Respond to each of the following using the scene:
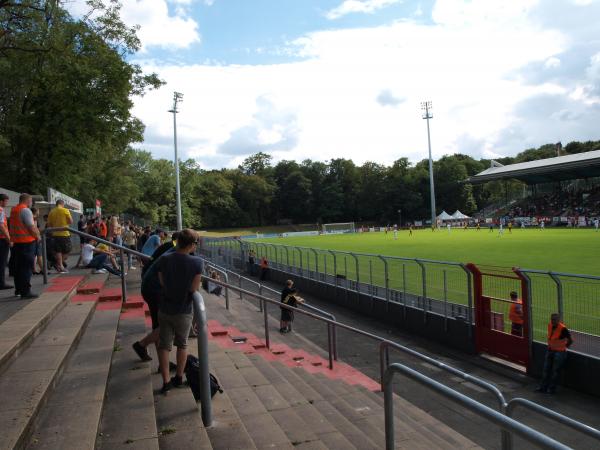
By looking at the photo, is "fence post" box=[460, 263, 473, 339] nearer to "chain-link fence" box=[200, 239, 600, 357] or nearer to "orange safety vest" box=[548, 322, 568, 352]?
"chain-link fence" box=[200, 239, 600, 357]

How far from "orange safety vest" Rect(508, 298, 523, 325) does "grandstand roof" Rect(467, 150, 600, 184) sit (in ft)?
177

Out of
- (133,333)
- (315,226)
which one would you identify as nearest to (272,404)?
(133,333)

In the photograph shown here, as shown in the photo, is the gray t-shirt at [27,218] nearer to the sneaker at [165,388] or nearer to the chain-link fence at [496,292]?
the sneaker at [165,388]

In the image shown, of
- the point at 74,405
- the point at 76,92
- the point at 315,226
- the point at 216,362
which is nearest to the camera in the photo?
the point at 74,405

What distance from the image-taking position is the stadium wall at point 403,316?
12671 millimetres

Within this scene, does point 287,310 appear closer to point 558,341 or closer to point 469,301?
point 469,301

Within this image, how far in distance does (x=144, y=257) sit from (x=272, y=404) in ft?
10.1

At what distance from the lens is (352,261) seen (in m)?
24.8

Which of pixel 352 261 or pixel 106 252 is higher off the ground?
pixel 106 252

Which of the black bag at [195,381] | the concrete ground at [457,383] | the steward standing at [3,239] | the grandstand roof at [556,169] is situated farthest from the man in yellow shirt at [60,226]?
the grandstand roof at [556,169]

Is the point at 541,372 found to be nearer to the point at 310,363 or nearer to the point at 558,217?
the point at 310,363

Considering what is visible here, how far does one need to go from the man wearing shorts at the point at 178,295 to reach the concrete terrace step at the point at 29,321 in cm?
136

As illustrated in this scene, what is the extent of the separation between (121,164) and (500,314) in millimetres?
47039

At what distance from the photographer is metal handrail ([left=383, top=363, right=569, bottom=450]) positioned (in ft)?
6.82
